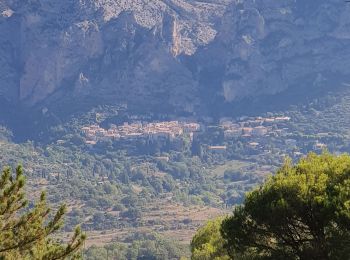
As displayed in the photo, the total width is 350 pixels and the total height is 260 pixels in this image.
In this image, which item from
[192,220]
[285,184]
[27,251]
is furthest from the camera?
[192,220]

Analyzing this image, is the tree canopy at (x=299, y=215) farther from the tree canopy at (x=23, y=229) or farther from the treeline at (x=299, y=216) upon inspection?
the tree canopy at (x=23, y=229)

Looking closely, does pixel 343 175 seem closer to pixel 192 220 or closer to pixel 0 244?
pixel 0 244

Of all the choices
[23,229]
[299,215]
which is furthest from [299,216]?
[23,229]

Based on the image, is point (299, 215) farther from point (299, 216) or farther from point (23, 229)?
point (23, 229)

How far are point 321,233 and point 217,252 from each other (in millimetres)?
10185

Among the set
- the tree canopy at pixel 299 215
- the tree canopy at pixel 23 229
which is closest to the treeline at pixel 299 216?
the tree canopy at pixel 299 215

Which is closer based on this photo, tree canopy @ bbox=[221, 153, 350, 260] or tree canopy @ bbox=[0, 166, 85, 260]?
tree canopy @ bbox=[221, 153, 350, 260]

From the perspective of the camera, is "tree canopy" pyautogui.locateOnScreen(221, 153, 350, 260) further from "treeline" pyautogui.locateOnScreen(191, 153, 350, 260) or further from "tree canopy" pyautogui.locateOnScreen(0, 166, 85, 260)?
"tree canopy" pyautogui.locateOnScreen(0, 166, 85, 260)

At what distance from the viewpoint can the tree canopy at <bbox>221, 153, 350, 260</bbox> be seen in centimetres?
1580

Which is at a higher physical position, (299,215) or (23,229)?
(299,215)

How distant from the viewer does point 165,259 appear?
106 metres

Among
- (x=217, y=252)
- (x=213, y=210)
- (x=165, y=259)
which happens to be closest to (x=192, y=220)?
(x=213, y=210)

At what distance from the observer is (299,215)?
16500mm

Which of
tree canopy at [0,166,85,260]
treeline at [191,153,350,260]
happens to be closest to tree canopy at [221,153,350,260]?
treeline at [191,153,350,260]
